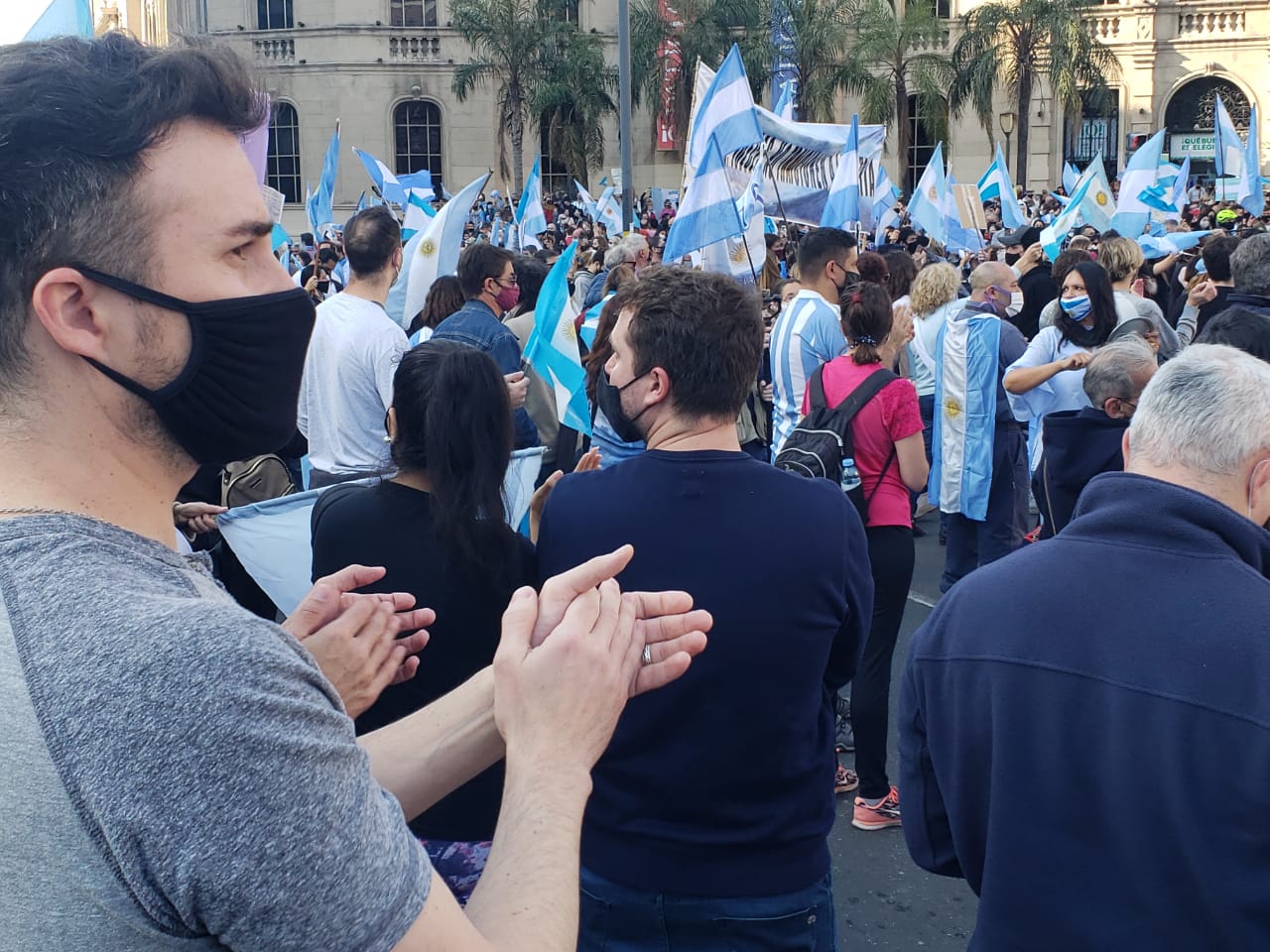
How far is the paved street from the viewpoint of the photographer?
3730 mm

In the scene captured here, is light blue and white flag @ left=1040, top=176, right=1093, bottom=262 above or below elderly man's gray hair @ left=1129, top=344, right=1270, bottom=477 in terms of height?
above

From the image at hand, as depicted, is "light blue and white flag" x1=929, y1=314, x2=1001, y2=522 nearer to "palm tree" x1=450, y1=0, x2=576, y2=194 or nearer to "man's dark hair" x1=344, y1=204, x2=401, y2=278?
"man's dark hair" x1=344, y1=204, x2=401, y2=278

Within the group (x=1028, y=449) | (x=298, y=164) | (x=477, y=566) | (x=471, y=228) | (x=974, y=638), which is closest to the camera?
(x=974, y=638)

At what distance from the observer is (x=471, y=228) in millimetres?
22938

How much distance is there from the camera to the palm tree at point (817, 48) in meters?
32.2

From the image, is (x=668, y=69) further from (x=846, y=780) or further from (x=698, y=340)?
(x=698, y=340)

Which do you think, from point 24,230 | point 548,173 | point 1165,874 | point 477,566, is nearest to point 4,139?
point 24,230

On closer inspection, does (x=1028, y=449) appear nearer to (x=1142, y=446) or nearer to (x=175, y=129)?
(x=1142, y=446)

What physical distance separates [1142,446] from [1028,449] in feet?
15.2

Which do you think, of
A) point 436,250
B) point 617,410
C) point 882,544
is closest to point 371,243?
point 436,250

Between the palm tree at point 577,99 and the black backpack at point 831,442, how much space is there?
1239 inches

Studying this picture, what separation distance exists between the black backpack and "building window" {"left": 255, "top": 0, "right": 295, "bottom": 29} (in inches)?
1442

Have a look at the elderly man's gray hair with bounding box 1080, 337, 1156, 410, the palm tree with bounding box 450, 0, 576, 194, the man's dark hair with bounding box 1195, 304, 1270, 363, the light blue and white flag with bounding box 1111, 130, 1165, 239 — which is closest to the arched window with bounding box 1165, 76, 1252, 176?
the palm tree with bounding box 450, 0, 576, 194

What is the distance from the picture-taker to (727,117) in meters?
7.25
